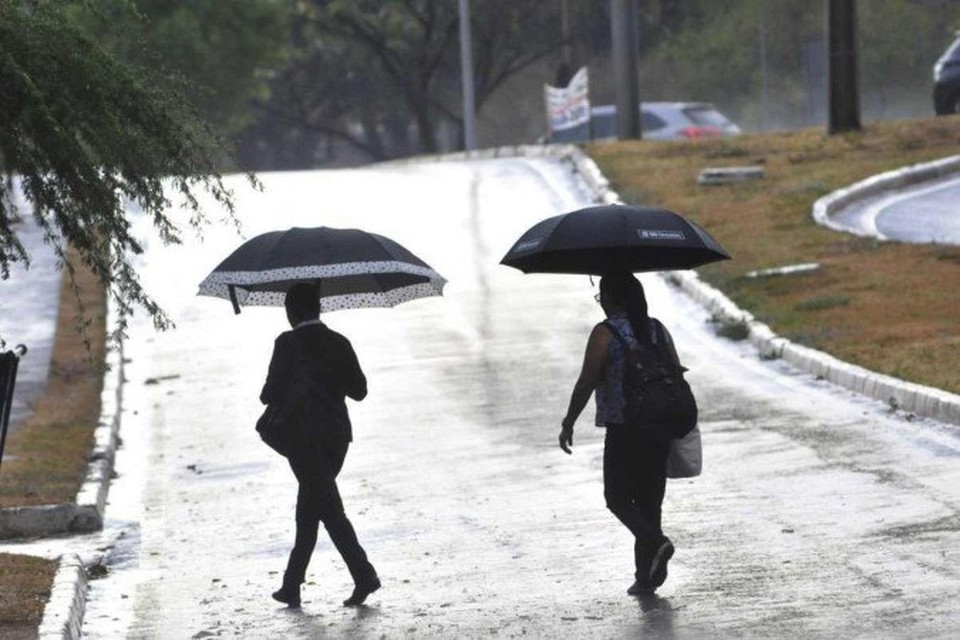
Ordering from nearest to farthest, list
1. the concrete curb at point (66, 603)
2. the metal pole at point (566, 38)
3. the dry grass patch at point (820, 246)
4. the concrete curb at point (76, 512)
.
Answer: the concrete curb at point (66, 603), the concrete curb at point (76, 512), the dry grass patch at point (820, 246), the metal pole at point (566, 38)

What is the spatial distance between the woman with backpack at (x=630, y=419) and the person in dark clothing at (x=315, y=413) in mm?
1107

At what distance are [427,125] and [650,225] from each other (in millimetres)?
56033

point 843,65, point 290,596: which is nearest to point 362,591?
point 290,596

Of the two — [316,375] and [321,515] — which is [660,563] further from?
[316,375]

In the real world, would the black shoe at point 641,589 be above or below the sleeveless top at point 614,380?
below

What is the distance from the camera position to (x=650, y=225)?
10.6 metres

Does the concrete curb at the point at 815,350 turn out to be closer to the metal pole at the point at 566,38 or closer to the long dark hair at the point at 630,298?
the long dark hair at the point at 630,298

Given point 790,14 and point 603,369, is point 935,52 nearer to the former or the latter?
point 790,14

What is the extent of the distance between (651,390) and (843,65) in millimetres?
25472

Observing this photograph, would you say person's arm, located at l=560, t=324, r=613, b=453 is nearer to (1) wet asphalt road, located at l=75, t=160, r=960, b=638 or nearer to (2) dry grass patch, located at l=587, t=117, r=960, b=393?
(1) wet asphalt road, located at l=75, t=160, r=960, b=638

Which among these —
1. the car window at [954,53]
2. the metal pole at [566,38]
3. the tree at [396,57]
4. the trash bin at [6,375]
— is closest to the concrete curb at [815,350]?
the car window at [954,53]

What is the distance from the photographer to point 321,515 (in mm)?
10836

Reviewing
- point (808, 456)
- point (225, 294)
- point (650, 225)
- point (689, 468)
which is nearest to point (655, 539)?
point (689, 468)

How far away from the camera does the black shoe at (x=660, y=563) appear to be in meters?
10.3
